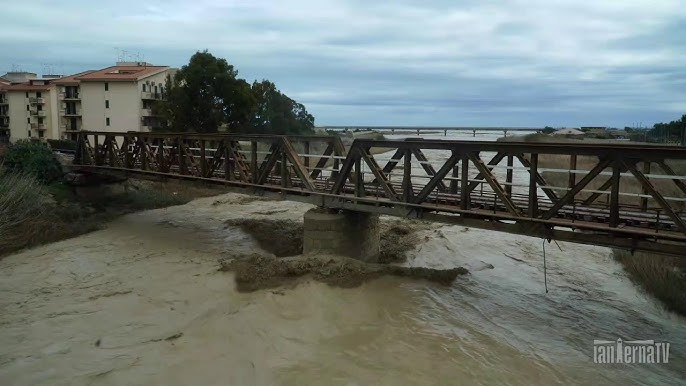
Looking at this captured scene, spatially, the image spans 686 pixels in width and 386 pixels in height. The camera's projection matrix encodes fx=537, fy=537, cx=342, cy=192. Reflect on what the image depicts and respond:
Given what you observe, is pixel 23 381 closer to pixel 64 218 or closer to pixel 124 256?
pixel 124 256

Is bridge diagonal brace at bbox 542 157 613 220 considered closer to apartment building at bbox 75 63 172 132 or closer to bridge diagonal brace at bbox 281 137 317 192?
bridge diagonal brace at bbox 281 137 317 192

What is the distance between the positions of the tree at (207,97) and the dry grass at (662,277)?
37059 millimetres

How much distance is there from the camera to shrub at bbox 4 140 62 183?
83.7ft

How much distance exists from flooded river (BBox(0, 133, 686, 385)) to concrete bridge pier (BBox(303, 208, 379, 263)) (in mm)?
1901

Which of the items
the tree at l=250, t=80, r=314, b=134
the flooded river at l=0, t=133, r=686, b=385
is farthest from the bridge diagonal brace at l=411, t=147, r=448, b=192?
the tree at l=250, t=80, r=314, b=134

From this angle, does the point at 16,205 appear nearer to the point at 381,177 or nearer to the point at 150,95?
the point at 381,177

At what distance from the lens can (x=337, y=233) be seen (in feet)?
51.4

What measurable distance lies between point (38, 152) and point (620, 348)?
1033 inches

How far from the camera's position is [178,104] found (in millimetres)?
47125

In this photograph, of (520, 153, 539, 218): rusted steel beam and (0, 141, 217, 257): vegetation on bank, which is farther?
(0, 141, 217, 257): vegetation on bank

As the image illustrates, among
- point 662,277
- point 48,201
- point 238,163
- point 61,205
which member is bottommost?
point 662,277

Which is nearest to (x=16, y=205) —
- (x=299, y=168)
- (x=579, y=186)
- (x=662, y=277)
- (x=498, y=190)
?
(x=299, y=168)

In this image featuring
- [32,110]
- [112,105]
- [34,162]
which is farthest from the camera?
[32,110]

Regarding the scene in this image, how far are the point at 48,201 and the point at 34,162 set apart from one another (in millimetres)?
3308
